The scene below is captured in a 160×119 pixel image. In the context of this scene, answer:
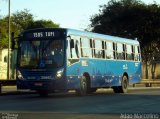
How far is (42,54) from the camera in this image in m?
25.3

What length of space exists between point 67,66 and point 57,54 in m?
0.73

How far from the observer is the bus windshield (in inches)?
989

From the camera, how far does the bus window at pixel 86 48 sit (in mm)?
27064

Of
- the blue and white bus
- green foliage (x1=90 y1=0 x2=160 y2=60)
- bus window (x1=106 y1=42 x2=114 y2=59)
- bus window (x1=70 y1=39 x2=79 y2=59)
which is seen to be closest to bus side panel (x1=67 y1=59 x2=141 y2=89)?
the blue and white bus

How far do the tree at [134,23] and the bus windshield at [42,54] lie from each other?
37050mm

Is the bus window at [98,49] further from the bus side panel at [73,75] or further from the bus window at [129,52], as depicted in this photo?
the bus window at [129,52]

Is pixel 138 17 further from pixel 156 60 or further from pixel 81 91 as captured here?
pixel 81 91

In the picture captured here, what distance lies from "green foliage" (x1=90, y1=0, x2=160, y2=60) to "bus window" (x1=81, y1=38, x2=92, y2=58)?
3441cm

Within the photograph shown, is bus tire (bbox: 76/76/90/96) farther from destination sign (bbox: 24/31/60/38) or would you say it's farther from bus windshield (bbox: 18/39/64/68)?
destination sign (bbox: 24/31/60/38)

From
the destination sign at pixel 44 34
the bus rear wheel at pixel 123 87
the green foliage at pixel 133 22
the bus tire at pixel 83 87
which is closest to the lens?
the destination sign at pixel 44 34

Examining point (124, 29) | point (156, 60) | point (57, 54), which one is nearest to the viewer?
point (57, 54)

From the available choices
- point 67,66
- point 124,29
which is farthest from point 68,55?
point 124,29

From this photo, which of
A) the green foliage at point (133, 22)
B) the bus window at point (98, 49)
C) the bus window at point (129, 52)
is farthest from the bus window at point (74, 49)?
the green foliage at point (133, 22)

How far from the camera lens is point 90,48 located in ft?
92.0
